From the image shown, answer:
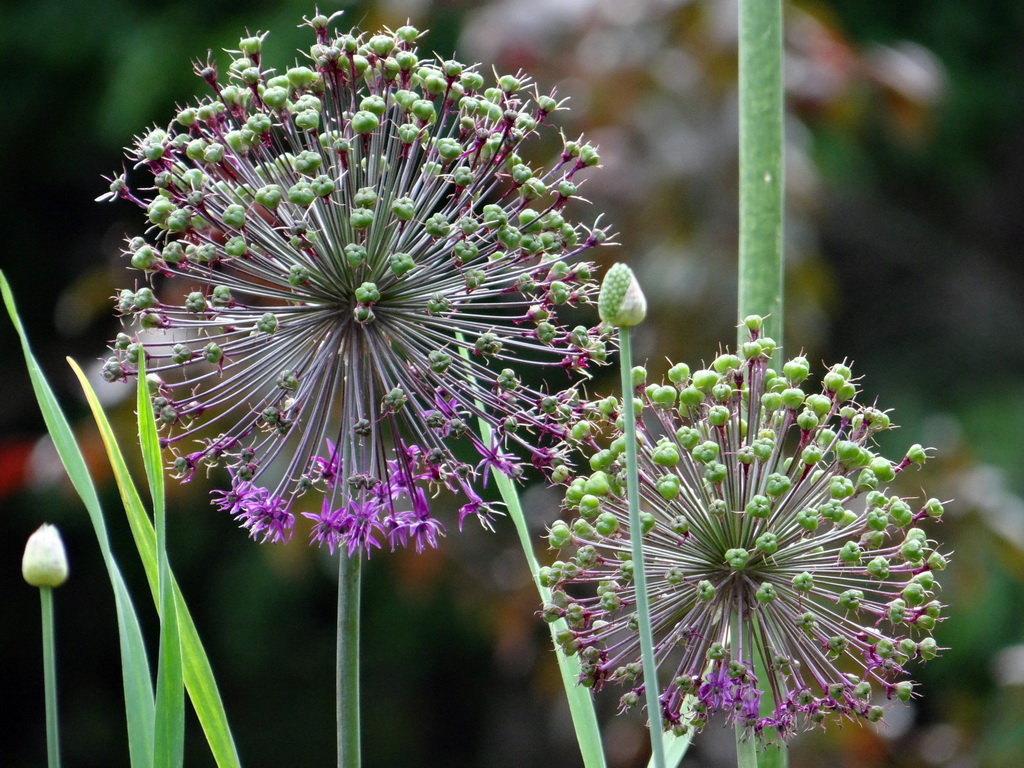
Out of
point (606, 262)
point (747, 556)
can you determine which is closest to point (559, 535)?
point (747, 556)

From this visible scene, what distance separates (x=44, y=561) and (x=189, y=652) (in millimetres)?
189

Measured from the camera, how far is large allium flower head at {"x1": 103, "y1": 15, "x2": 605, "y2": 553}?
115cm

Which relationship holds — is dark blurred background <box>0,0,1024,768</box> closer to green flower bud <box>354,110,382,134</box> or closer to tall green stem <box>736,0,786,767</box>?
green flower bud <box>354,110,382,134</box>

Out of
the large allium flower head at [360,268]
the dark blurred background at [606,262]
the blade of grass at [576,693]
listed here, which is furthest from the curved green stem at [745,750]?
the dark blurred background at [606,262]

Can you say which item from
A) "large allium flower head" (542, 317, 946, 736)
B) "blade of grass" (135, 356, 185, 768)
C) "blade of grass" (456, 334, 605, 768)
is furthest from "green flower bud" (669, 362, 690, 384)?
"blade of grass" (135, 356, 185, 768)

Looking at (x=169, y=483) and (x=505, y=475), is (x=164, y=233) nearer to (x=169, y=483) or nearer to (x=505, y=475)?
(x=505, y=475)

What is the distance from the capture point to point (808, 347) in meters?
5.68

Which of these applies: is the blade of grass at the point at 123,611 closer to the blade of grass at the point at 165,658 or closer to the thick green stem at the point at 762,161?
the blade of grass at the point at 165,658

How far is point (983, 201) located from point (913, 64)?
15.3ft

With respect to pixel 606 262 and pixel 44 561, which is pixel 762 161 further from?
pixel 606 262

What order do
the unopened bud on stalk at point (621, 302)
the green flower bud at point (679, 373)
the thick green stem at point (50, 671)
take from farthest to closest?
the green flower bud at point (679, 373)
the thick green stem at point (50, 671)
the unopened bud on stalk at point (621, 302)

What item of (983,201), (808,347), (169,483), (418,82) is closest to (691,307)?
(808,347)

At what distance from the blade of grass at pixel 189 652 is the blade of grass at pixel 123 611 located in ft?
0.08

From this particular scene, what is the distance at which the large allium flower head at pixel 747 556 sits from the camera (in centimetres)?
106
